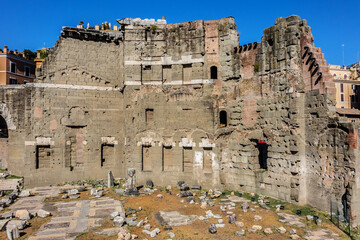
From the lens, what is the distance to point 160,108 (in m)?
19.7

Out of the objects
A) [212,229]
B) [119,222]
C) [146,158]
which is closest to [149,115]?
[146,158]

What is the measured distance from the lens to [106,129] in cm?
2083

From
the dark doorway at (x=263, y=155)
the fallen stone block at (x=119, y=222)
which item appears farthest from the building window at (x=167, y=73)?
the fallen stone block at (x=119, y=222)

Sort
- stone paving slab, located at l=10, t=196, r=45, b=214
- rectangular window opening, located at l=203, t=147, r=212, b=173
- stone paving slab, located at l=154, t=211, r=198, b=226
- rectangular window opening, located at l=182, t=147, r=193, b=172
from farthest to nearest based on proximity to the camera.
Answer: rectangular window opening, located at l=182, t=147, r=193, b=172
rectangular window opening, located at l=203, t=147, r=212, b=173
stone paving slab, located at l=10, t=196, r=45, b=214
stone paving slab, located at l=154, t=211, r=198, b=226

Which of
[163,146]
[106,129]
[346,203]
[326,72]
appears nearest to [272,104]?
[326,72]

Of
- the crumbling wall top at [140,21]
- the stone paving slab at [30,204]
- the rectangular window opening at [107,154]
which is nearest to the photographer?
the stone paving slab at [30,204]

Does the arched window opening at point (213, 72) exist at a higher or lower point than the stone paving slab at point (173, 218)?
higher

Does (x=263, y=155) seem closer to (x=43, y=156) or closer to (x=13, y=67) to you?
(x=43, y=156)

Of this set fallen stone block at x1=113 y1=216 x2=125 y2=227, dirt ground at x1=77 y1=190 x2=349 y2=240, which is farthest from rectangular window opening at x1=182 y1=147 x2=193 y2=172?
fallen stone block at x1=113 y1=216 x2=125 y2=227

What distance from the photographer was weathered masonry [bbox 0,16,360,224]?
54.8 feet

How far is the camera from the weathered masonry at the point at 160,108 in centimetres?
1670

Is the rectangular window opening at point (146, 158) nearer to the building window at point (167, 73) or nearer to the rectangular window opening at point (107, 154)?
the rectangular window opening at point (107, 154)

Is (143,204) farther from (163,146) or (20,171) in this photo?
(20,171)

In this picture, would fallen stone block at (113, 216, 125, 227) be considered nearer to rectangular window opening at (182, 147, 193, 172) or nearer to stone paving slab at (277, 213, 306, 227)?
stone paving slab at (277, 213, 306, 227)
